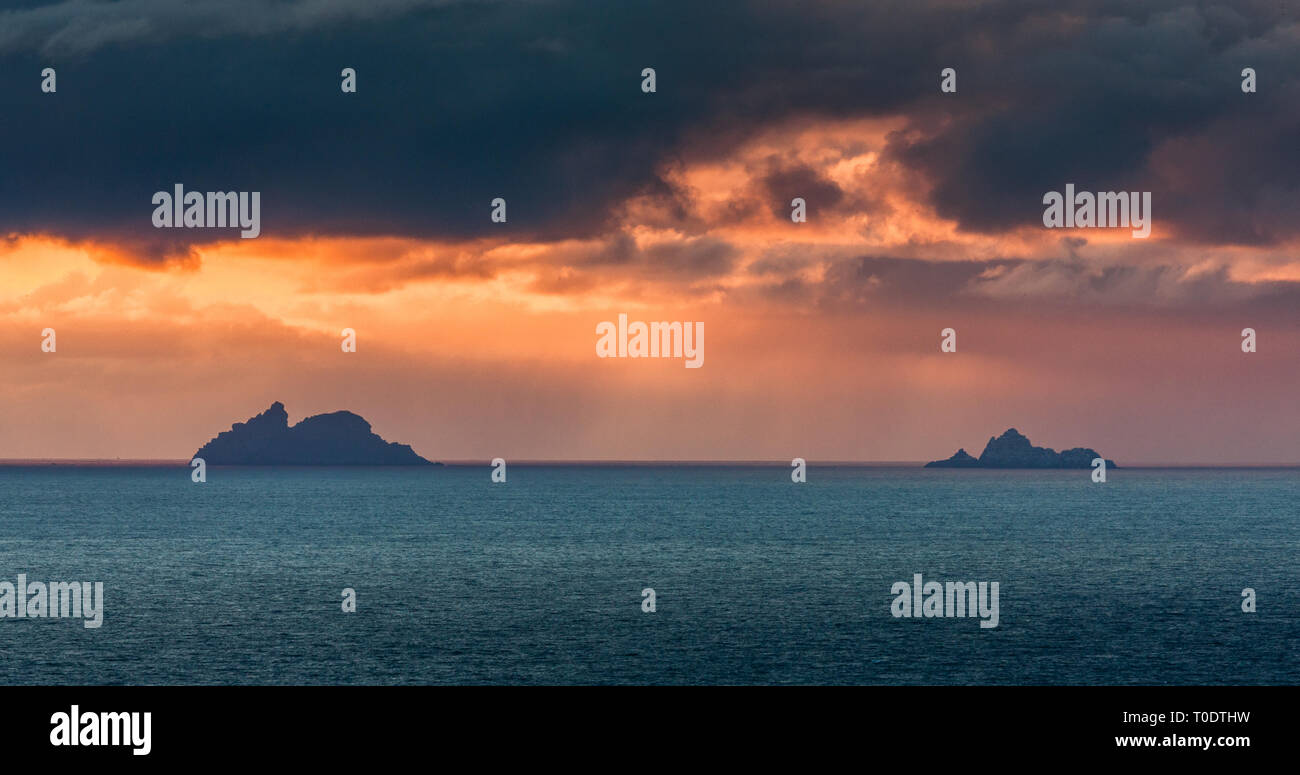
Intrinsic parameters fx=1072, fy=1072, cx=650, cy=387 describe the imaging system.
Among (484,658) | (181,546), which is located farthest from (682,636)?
(181,546)

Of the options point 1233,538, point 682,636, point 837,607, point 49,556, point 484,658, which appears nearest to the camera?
point 484,658

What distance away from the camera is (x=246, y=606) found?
106 meters

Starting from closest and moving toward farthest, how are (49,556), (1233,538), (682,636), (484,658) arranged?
(484,658), (682,636), (49,556), (1233,538)

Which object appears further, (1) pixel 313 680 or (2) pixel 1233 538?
(2) pixel 1233 538

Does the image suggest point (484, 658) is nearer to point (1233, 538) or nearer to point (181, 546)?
point (181, 546)

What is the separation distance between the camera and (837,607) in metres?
104
